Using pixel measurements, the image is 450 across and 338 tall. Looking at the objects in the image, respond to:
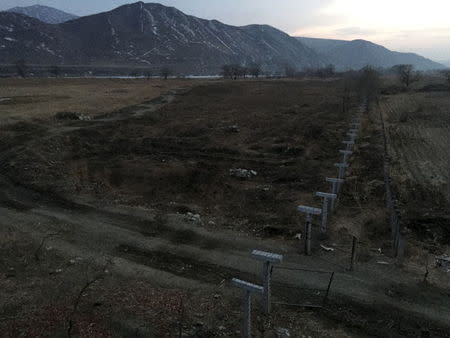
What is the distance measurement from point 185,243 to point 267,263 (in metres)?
5.48

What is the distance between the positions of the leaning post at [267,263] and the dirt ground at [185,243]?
43 centimetres

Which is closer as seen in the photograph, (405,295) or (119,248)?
(405,295)

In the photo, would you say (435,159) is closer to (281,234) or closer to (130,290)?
(281,234)

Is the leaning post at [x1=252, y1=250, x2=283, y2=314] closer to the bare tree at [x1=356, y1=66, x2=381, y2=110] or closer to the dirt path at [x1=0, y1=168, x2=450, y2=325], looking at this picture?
the dirt path at [x1=0, y1=168, x2=450, y2=325]

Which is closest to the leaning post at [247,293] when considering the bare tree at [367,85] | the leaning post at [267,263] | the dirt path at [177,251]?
the leaning post at [267,263]

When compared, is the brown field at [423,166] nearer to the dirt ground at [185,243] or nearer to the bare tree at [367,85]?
the dirt ground at [185,243]

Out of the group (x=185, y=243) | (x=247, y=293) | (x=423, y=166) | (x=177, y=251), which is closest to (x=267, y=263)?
(x=247, y=293)

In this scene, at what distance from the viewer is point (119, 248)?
50.2 ft

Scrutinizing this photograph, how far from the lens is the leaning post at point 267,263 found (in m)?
10.6

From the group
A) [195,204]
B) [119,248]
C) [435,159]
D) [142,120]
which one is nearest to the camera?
[119,248]

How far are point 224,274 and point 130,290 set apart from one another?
3022 millimetres

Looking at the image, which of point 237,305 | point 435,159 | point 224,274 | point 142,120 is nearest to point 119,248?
point 224,274

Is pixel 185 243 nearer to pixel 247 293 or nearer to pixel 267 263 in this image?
pixel 267 263

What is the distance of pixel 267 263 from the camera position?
1088 centimetres
